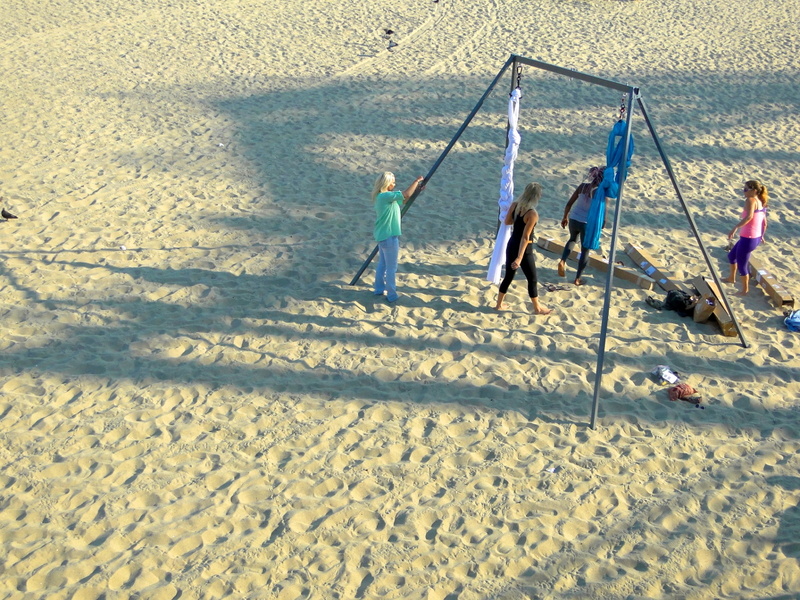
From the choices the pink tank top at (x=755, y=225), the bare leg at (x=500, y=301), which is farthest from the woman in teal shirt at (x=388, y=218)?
the pink tank top at (x=755, y=225)

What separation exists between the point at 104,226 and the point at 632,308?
5.92m

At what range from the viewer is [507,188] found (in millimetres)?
7289

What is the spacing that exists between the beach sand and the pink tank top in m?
0.73

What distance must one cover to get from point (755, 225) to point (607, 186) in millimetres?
1764

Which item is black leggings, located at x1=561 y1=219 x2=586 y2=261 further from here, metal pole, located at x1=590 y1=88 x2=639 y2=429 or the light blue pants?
the light blue pants

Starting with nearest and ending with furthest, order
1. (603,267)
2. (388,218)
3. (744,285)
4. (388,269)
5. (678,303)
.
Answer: (388,218) < (388,269) < (678,303) < (744,285) < (603,267)

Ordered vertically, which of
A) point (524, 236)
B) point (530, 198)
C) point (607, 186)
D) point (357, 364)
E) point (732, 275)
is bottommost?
point (357, 364)

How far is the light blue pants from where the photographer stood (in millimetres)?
7207

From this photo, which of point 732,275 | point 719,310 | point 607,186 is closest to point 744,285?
point 732,275

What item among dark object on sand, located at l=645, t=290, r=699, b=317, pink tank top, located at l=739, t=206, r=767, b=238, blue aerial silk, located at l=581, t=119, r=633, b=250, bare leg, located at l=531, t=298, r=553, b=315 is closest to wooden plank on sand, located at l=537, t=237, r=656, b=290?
dark object on sand, located at l=645, t=290, r=699, b=317

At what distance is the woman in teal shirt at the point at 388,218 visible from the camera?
6996mm

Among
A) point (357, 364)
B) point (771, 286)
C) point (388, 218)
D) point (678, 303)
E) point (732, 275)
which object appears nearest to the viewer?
point (357, 364)

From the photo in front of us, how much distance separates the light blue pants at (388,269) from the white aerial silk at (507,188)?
97 centimetres

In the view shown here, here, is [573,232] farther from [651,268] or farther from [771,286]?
[771,286]
